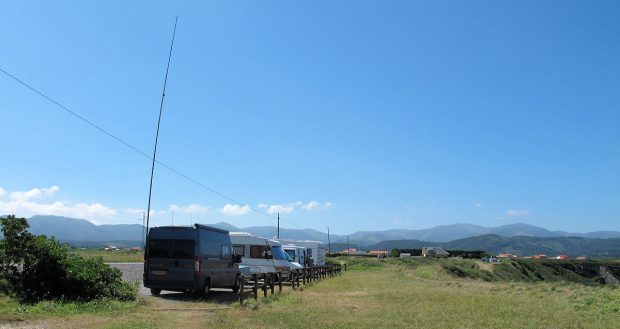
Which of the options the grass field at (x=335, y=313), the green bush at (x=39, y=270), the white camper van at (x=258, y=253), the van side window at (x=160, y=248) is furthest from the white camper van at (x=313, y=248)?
Answer: the green bush at (x=39, y=270)

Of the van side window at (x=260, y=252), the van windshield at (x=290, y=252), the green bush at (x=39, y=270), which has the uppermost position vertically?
the van windshield at (x=290, y=252)

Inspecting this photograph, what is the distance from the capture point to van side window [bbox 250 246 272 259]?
90.5 feet

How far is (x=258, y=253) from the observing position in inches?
1094

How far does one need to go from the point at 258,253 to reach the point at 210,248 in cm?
972

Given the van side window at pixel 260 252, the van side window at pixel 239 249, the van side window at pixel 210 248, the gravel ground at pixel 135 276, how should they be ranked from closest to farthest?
the van side window at pixel 210 248 → the gravel ground at pixel 135 276 → the van side window at pixel 239 249 → the van side window at pixel 260 252

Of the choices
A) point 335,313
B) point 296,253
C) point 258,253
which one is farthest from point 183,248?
point 296,253

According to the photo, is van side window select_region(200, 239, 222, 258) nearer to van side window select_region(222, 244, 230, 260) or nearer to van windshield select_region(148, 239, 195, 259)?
van side window select_region(222, 244, 230, 260)

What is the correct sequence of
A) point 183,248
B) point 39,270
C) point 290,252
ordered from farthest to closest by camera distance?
1. point 290,252
2. point 183,248
3. point 39,270

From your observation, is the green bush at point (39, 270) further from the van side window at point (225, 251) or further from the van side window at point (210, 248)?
the van side window at point (225, 251)

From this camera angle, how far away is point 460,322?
11969 millimetres

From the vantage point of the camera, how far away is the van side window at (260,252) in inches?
1086

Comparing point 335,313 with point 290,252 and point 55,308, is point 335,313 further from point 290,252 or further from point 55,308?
point 290,252

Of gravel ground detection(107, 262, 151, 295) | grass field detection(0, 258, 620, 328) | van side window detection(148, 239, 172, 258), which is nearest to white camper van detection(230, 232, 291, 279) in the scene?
gravel ground detection(107, 262, 151, 295)

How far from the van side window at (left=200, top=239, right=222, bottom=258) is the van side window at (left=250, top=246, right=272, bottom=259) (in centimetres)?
838
